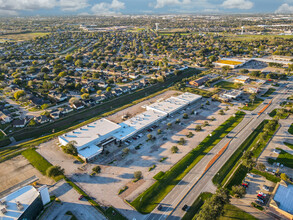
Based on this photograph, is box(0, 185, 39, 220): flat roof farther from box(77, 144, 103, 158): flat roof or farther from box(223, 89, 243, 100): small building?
box(223, 89, 243, 100): small building

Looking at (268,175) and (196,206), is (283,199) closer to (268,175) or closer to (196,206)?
(268,175)

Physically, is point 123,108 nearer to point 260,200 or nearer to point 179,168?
point 179,168

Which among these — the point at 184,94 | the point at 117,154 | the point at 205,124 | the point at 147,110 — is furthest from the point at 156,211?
the point at 184,94

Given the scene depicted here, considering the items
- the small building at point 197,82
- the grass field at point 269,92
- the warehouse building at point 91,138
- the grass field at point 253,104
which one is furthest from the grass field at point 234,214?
the small building at point 197,82

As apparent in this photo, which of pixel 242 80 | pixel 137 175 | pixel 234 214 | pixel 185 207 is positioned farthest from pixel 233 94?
pixel 185 207

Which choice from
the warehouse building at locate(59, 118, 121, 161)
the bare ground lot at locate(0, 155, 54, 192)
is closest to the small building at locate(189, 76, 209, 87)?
the warehouse building at locate(59, 118, 121, 161)

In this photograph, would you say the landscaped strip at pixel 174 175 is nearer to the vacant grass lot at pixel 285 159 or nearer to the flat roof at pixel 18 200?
the vacant grass lot at pixel 285 159

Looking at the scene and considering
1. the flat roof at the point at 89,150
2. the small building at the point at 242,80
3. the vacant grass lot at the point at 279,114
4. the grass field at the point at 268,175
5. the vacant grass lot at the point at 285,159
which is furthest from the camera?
the small building at the point at 242,80
